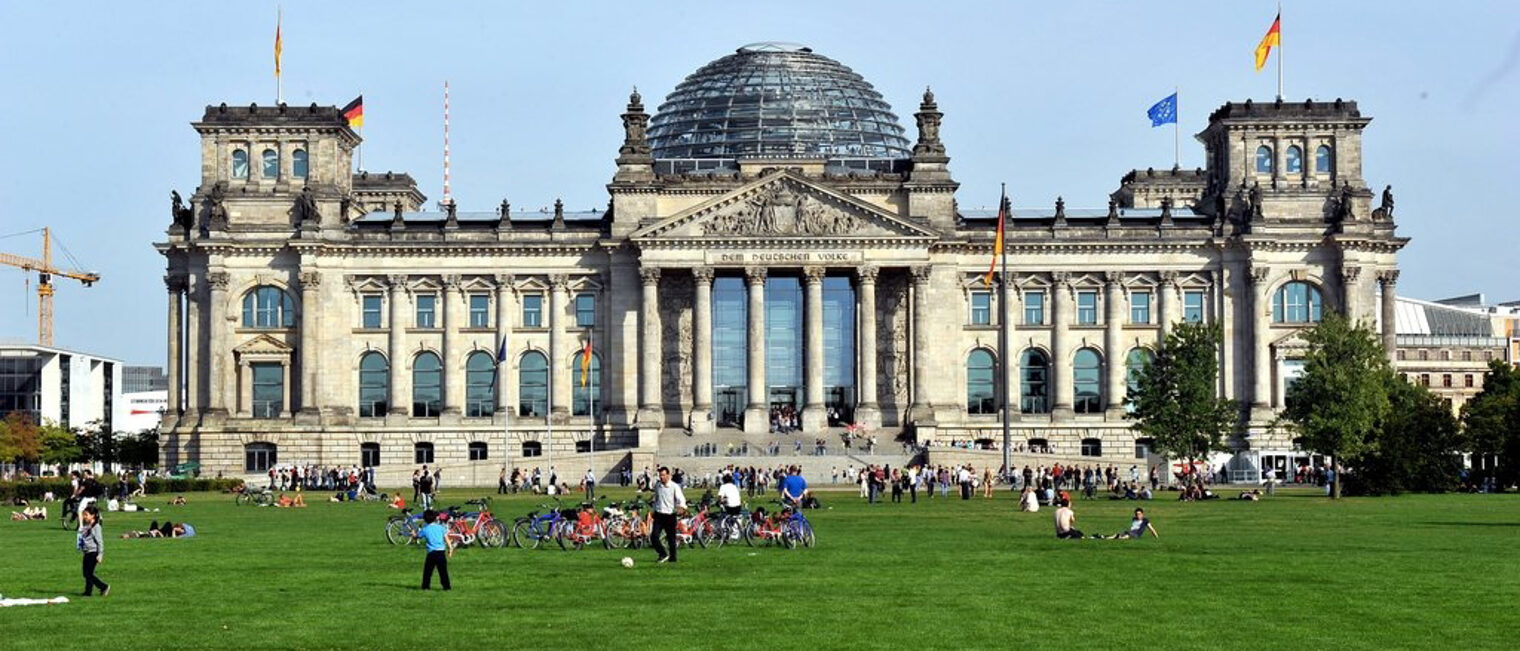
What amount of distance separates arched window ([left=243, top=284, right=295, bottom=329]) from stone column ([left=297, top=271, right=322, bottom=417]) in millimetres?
1662

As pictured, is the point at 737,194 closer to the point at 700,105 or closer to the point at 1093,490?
the point at 700,105

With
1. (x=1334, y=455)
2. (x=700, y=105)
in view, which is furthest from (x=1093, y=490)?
(x=700, y=105)

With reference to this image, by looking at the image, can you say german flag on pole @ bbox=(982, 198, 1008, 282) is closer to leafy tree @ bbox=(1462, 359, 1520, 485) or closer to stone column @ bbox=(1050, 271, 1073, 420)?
stone column @ bbox=(1050, 271, 1073, 420)

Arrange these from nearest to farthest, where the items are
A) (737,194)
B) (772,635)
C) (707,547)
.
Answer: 1. (772,635)
2. (707,547)
3. (737,194)

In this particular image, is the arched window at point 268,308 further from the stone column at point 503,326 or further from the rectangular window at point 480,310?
the stone column at point 503,326

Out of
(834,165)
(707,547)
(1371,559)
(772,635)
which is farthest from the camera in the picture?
(834,165)

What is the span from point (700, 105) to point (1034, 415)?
109 feet

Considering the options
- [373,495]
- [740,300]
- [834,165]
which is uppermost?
[834,165]

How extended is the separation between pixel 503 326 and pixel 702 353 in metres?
12.5

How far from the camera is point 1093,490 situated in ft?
316

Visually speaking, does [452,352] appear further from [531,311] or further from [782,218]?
[782,218]

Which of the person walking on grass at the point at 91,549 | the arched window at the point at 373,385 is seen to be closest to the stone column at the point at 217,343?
the arched window at the point at 373,385

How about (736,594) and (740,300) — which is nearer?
(736,594)

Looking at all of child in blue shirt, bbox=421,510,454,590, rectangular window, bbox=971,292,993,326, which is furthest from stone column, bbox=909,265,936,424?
child in blue shirt, bbox=421,510,454,590
